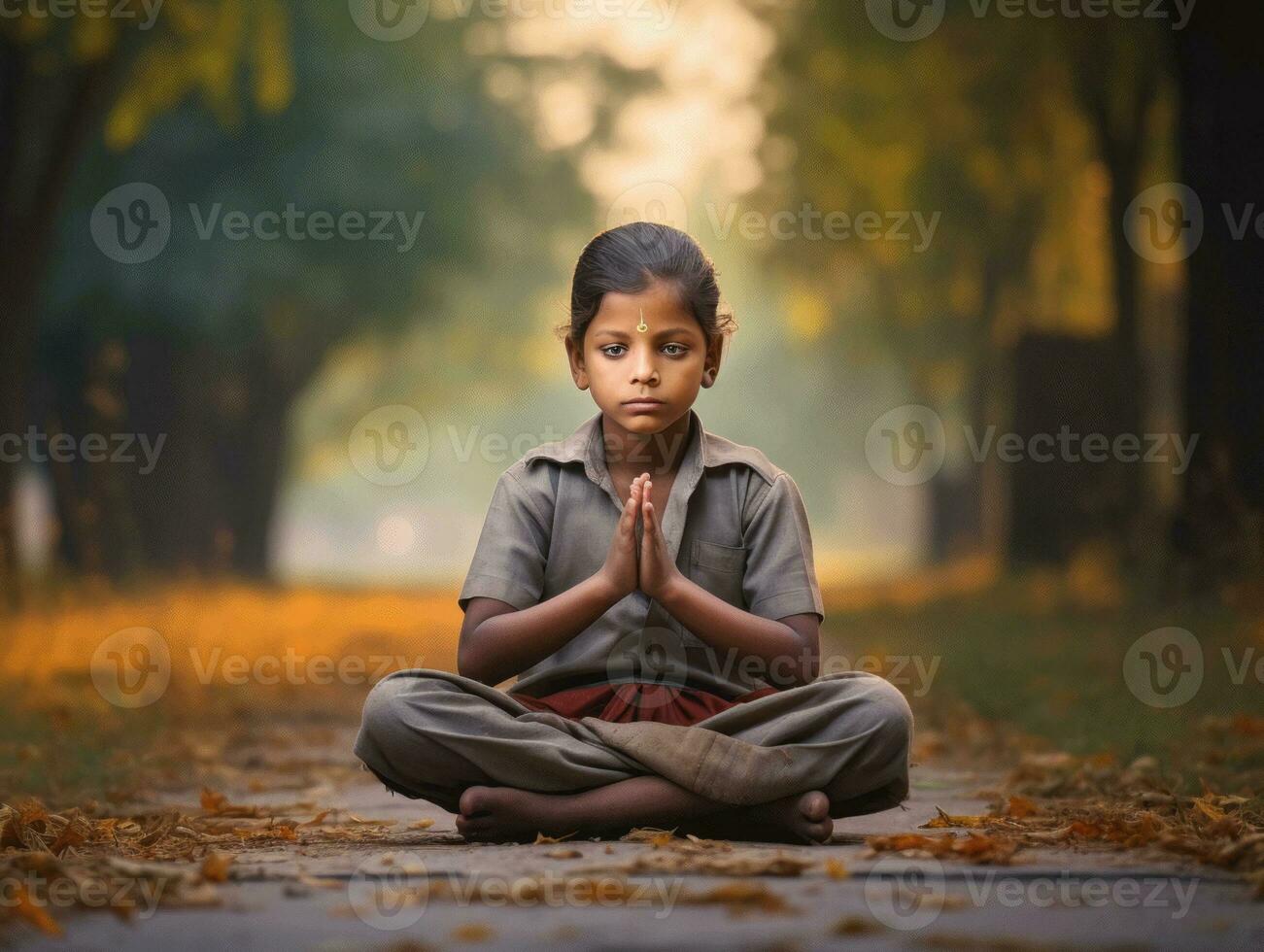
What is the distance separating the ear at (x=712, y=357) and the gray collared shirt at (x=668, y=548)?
160 mm

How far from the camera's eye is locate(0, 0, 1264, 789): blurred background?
10539 mm

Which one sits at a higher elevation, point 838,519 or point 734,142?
point 734,142

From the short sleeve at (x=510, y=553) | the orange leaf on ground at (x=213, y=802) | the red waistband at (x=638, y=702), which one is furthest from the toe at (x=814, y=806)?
the orange leaf on ground at (x=213, y=802)

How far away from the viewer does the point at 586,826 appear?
14.8 ft

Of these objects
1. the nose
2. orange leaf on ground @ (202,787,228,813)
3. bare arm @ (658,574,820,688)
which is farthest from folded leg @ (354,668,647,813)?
orange leaf on ground @ (202,787,228,813)

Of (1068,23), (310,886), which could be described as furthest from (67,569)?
(310,886)

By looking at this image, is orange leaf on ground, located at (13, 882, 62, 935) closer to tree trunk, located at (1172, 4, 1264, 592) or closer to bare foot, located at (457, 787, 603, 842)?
bare foot, located at (457, 787, 603, 842)

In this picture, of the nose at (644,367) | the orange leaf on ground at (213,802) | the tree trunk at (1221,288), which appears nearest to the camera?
the nose at (644,367)

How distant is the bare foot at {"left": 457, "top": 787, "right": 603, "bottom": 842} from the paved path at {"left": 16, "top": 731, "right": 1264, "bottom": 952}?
79mm

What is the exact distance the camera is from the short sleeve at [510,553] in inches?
189

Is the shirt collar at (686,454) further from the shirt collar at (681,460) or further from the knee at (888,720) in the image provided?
the knee at (888,720)

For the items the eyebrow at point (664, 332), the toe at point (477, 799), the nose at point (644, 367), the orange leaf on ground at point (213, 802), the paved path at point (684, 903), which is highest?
the eyebrow at point (664, 332)

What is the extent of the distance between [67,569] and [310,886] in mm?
14704

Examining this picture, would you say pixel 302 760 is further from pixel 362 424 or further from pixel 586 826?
pixel 362 424
